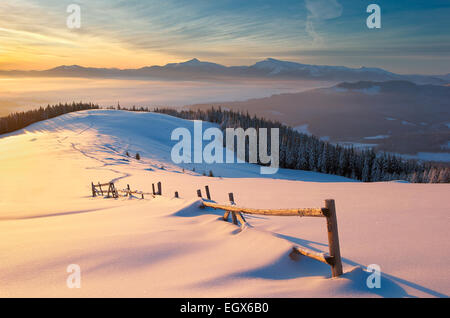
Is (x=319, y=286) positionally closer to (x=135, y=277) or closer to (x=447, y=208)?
(x=135, y=277)

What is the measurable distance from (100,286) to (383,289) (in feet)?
12.2

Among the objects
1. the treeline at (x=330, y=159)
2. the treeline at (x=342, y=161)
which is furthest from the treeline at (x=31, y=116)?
the treeline at (x=342, y=161)

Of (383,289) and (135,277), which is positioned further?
(135,277)

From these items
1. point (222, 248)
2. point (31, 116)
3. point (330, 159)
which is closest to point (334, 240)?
point (222, 248)

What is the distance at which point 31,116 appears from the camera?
5816 centimetres

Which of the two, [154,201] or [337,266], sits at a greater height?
[337,266]

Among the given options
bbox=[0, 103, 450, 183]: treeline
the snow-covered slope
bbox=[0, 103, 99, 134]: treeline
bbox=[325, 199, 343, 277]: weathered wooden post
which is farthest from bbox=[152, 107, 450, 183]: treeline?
bbox=[325, 199, 343, 277]: weathered wooden post

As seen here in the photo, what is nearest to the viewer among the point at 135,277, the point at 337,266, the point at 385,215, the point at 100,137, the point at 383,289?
the point at 383,289

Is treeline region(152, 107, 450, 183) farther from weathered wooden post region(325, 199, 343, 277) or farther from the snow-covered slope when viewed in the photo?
weathered wooden post region(325, 199, 343, 277)

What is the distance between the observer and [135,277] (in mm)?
4262

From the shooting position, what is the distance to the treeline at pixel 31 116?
51.7 meters

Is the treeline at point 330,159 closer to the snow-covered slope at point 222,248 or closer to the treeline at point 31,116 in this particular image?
the treeline at point 31,116

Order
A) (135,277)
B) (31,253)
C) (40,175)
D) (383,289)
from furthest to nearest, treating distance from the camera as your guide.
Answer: (40,175) → (31,253) → (135,277) → (383,289)
